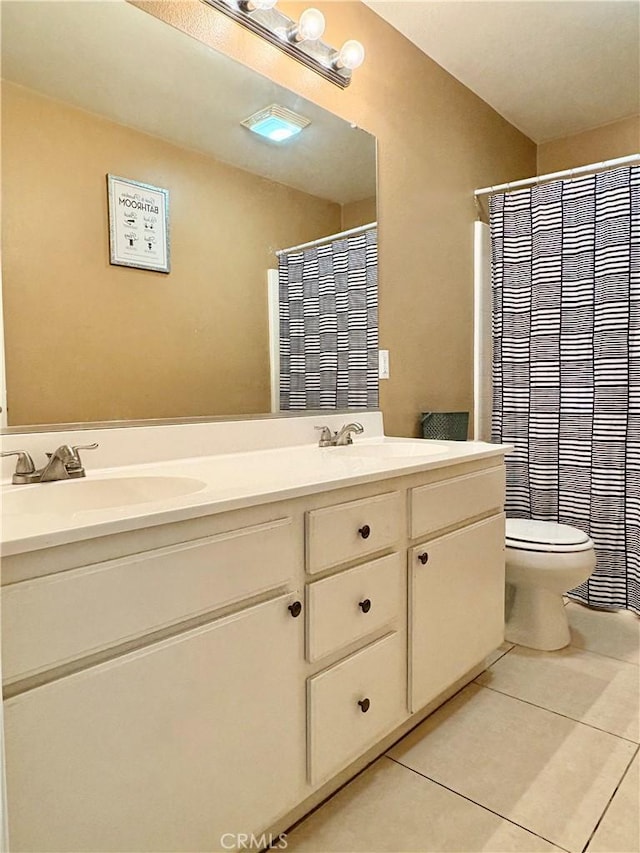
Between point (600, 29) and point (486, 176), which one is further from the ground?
point (600, 29)

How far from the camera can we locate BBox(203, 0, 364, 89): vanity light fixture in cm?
159

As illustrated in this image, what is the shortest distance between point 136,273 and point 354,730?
1268 mm

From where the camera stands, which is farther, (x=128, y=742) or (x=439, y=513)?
(x=439, y=513)

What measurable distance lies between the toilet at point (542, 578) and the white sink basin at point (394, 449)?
1.79 feet

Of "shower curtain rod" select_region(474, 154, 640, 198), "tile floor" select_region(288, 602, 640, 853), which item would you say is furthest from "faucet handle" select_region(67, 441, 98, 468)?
"shower curtain rod" select_region(474, 154, 640, 198)

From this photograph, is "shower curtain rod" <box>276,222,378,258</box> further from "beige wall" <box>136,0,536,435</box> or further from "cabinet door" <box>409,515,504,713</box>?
"cabinet door" <box>409,515,504,713</box>

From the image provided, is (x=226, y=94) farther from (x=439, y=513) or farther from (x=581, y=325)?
(x=581, y=325)

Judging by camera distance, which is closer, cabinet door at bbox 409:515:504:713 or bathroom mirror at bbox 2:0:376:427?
bathroom mirror at bbox 2:0:376:427

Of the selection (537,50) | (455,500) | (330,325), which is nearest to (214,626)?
(455,500)

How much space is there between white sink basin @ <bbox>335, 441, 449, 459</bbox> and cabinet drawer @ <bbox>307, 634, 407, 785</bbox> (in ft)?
2.10

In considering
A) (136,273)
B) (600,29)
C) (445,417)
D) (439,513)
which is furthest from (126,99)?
(600,29)

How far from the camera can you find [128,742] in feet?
2.95

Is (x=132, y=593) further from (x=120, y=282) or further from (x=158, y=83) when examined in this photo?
(x=158, y=83)

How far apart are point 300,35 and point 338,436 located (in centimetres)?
128
